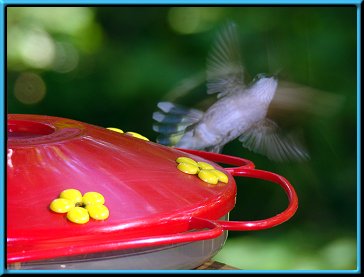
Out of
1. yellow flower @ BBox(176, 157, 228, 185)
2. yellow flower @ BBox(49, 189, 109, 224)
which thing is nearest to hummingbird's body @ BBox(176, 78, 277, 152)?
yellow flower @ BBox(176, 157, 228, 185)

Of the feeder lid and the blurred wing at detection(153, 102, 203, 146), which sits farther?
the blurred wing at detection(153, 102, 203, 146)

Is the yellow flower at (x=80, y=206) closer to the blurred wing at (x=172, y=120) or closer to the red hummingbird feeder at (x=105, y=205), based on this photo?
the red hummingbird feeder at (x=105, y=205)

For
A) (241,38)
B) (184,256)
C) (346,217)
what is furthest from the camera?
(346,217)

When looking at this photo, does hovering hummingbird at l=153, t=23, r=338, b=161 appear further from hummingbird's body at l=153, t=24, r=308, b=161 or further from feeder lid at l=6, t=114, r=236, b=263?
feeder lid at l=6, t=114, r=236, b=263

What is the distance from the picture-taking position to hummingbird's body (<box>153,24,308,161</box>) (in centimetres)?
252

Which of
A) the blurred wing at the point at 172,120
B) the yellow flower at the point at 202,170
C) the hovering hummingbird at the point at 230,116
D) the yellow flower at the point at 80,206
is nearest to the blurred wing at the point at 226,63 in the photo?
the hovering hummingbird at the point at 230,116

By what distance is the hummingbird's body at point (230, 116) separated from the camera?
2521 millimetres

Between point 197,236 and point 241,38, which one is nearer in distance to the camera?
point 197,236

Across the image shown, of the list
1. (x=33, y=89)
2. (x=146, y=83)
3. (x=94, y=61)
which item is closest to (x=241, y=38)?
(x=146, y=83)

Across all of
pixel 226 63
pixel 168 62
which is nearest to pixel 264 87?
pixel 226 63

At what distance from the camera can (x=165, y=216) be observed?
110 cm

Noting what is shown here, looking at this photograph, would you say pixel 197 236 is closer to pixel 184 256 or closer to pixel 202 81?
pixel 184 256

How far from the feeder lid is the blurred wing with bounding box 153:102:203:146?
129cm

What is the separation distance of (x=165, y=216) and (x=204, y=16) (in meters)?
1.70
